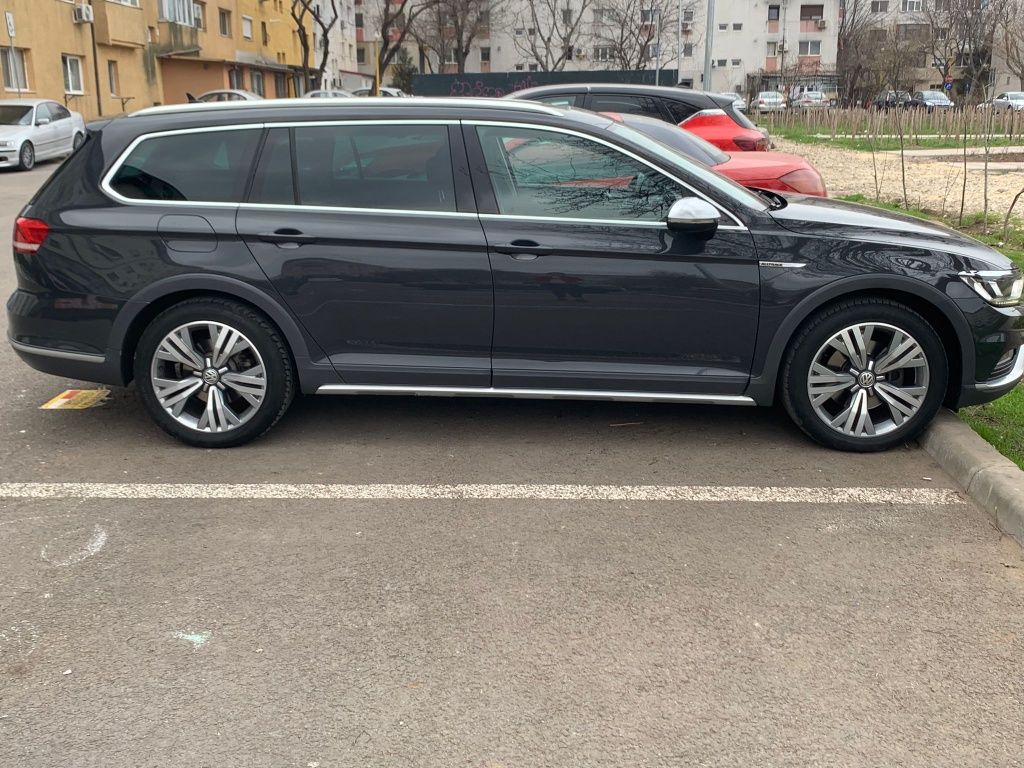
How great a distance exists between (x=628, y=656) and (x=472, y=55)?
307ft

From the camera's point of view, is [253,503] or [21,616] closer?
[21,616]

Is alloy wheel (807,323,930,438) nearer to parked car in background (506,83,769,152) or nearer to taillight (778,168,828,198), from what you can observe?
taillight (778,168,828,198)

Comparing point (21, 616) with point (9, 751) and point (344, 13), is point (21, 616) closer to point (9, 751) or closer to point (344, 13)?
point (9, 751)

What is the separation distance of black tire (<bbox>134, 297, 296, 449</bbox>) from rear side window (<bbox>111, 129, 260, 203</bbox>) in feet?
1.78

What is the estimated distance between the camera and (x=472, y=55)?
91.6 meters

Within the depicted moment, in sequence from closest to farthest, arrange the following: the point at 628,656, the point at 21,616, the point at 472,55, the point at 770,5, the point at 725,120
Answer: the point at 628,656, the point at 21,616, the point at 725,120, the point at 770,5, the point at 472,55

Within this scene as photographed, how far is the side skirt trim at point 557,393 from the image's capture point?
4922mm

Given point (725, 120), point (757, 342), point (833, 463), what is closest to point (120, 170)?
point (757, 342)

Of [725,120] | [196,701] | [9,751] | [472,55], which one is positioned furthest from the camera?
[472,55]

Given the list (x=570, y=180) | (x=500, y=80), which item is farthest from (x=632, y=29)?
(x=570, y=180)

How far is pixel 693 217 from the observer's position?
4633 millimetres

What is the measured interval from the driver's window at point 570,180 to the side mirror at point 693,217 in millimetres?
146

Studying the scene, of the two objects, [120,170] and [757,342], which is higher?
[120,170]

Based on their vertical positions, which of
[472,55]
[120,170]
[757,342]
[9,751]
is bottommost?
[9,751]
